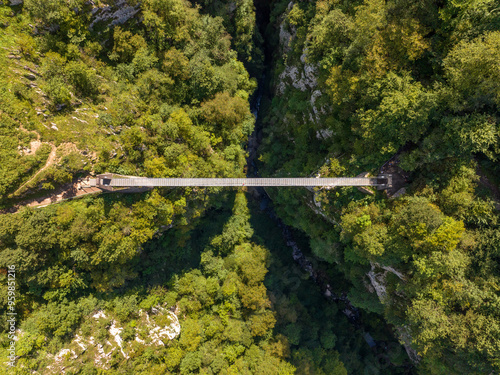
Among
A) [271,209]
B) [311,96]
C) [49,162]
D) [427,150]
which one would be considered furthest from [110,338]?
[427,150]

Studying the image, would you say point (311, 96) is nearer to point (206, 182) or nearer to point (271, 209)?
point (206, 182)

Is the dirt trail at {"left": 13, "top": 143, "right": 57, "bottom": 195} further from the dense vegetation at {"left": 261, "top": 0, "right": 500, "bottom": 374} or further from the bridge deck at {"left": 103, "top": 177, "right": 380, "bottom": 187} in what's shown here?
the dense vegetation at {"left": 261, "top": 0, "right": 500, "bottom": 374}

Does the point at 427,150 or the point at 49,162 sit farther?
the point at 49,162

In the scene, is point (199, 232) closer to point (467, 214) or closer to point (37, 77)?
point (37, 77)

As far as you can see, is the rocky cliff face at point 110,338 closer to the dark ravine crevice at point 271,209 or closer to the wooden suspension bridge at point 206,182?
the wooden suspension bridge at point 206,182

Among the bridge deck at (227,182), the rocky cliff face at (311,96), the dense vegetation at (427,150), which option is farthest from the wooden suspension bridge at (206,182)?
the rocky cliff face at (311,96)
